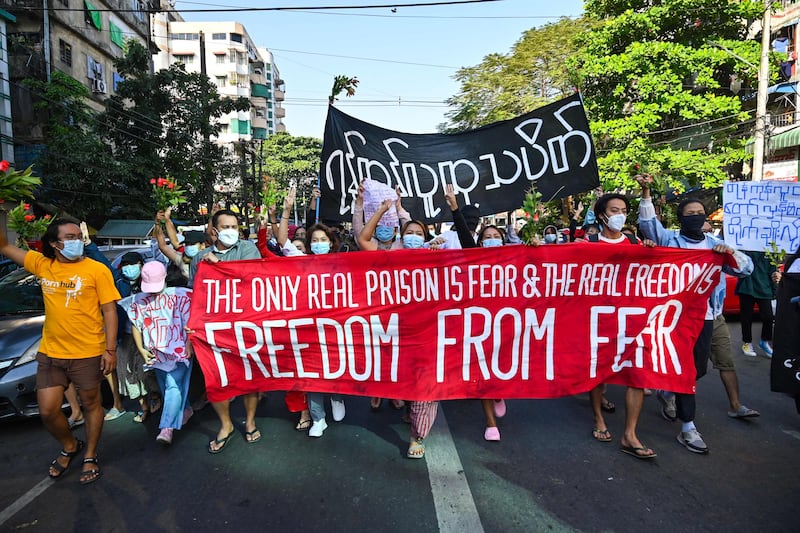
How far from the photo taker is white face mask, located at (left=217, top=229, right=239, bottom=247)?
4.20 m

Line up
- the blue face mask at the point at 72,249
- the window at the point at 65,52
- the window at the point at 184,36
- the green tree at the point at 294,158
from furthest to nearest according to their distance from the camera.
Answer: the window at the point at 184,36 → the green tree at the point at 294,158 → the window at the point at 65,52 → the blue face mask at the point at 72,249

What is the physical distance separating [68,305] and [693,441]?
4617mm

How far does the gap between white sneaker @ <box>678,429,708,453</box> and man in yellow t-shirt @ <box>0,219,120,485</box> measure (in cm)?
429

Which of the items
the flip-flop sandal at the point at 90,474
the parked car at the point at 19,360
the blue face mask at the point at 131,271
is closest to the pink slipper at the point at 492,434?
the flip-flop sandal at the point at 90,474

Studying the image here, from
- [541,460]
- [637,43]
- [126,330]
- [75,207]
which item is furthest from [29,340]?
[637,43]

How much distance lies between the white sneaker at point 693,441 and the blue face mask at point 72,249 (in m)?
4.64

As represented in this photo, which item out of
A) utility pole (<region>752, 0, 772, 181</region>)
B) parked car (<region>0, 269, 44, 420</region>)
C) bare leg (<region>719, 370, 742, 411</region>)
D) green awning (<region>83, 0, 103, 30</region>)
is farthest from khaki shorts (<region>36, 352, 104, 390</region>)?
green awning (<region>83, 0, 103, 30</region>)

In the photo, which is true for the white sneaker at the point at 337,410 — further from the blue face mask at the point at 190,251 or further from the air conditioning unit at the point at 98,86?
the air conditioning unit at the point at 98,86

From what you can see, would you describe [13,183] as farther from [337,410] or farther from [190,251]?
[337,410]

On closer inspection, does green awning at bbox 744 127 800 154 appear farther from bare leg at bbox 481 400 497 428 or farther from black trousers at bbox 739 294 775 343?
bare leg at bbox 481 400 497 428

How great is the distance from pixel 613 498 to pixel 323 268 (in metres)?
2.54

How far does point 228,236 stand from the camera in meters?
4.21

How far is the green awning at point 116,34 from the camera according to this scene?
25.8 meters

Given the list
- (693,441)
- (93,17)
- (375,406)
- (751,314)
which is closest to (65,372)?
(375,406)
